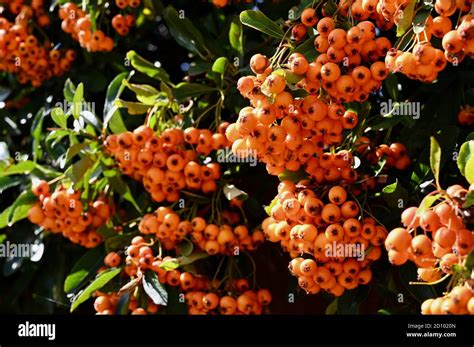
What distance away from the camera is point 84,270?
2951 mm

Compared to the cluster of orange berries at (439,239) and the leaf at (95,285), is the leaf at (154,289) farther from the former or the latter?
the cluster of orange berries at (439,239)

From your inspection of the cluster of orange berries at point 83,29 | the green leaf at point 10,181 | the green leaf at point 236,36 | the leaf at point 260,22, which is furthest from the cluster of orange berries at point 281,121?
the green leaf at point 10,181

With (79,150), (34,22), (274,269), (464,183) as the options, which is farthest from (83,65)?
(464,183)

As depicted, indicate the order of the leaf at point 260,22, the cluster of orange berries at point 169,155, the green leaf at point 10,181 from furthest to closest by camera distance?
1. the green leaf at point 10,181
2. the cluster of orange berries at point 169,155
3. the leaf at point 260,22

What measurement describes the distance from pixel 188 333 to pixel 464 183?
1.02 metres

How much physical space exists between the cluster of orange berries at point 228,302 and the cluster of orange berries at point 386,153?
2.06ft

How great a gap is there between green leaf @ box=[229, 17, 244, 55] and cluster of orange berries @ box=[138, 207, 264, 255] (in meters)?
0.65

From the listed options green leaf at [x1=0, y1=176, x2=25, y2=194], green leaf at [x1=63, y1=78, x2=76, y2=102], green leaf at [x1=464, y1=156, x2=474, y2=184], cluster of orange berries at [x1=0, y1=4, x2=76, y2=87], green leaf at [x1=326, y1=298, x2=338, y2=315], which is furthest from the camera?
cluster of orange berries at [x1=0, y1=4, x2=76, y2=87]

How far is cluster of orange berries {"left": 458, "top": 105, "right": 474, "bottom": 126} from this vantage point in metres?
2.51

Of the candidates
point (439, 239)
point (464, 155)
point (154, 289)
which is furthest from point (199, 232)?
point (439, 239)

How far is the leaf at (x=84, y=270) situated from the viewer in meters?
2.92

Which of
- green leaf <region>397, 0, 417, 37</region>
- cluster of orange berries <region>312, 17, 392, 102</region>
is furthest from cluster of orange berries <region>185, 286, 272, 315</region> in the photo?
green leaf <region>397, 0, 417, 37</region>

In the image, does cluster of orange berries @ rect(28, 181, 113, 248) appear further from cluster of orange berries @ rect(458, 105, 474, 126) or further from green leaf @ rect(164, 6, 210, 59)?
cluster of orange berries @ rect(458, 105, 474, 126)

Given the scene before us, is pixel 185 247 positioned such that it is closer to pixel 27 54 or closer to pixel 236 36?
pixel 236 36
